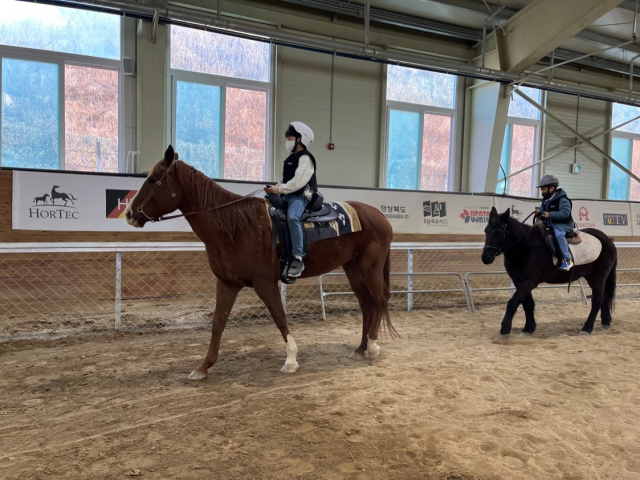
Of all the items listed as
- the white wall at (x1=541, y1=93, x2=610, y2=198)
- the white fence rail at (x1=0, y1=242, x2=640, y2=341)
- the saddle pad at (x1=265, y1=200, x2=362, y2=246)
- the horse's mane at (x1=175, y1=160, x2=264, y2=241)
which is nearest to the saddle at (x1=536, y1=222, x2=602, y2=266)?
the white fence rail at (x1=0, y1=242, x2=640, y2=341)

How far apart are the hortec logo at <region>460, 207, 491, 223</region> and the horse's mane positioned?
5109 mm

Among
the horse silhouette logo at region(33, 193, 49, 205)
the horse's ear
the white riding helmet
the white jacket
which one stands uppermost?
the white riding helmet

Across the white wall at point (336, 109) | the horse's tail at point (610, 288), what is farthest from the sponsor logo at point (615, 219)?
the white wall at point (336, 109)

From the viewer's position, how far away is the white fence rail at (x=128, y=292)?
4.80m

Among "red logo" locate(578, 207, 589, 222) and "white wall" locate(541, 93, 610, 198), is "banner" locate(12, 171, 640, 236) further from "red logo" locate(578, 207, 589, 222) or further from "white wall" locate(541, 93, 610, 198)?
"white wall" locate(541, 93, 610, 198)

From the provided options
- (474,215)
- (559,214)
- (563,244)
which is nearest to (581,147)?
(474,215)

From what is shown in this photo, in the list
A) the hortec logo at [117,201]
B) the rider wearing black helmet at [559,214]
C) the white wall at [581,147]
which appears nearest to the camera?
the rider wearing black helmet at [559,214]

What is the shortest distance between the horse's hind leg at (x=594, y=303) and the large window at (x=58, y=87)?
7788mm

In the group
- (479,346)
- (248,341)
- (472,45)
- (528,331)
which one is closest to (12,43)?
(248,341)

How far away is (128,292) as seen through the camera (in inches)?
228

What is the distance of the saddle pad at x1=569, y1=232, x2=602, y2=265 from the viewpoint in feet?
16.6

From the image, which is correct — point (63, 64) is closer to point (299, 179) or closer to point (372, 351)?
point (299, 179)

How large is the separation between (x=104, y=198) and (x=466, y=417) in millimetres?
4968

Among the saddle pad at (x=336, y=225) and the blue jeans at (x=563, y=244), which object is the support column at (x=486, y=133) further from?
the saddle pad at (x=336, y=225)
